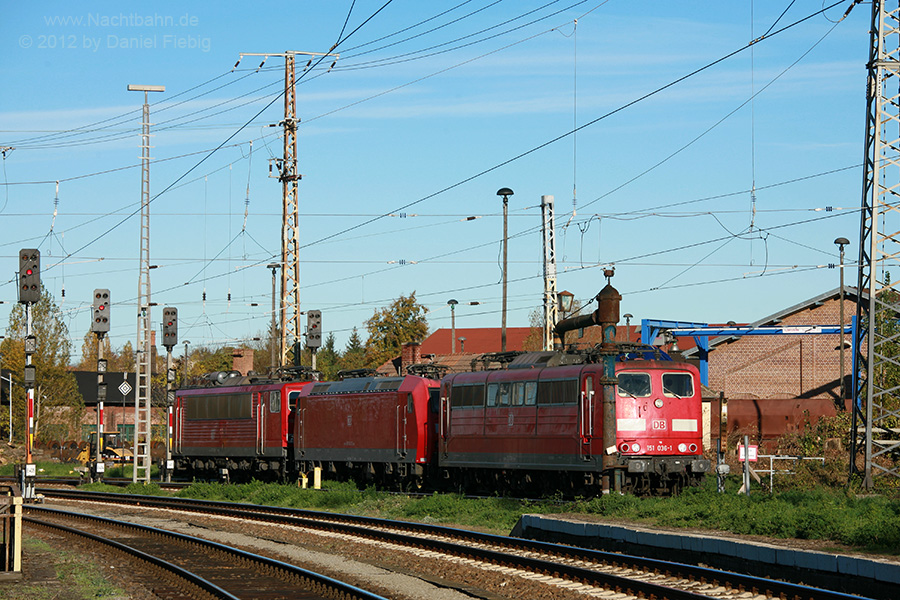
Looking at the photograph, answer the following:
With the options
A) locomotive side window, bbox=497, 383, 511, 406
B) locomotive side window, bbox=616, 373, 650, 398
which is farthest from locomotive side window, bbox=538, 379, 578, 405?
locomotive side window, bbox=497, 383, 511, 406

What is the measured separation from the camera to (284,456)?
1540 inches

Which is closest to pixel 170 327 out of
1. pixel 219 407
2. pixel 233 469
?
pixel 219 407

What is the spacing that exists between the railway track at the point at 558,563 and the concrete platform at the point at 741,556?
2.60 ft

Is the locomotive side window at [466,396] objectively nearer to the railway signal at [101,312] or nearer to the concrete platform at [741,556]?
the concrete platform at [741,556]

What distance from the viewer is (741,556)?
50.9ft

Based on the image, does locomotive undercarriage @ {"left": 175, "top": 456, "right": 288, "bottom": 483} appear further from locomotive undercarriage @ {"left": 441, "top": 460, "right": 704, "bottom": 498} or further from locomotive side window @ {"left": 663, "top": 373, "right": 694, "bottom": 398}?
locomotive side window @ {"left": 663, "top": 373, "right": 694, "bottom": 398}

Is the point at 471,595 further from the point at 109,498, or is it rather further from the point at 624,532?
the point at 109,498

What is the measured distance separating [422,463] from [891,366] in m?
14.5

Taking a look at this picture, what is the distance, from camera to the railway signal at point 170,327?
1593 inches

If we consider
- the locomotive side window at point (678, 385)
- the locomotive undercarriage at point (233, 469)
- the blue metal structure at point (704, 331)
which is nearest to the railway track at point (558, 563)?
the locomotive side window at point (678, 385)

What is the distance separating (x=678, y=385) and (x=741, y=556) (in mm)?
11428

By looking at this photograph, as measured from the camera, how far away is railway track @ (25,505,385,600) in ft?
51.3

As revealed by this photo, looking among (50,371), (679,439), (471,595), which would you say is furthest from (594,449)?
(50,371)

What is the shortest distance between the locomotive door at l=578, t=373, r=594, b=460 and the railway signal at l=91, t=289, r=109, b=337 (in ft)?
64.2
